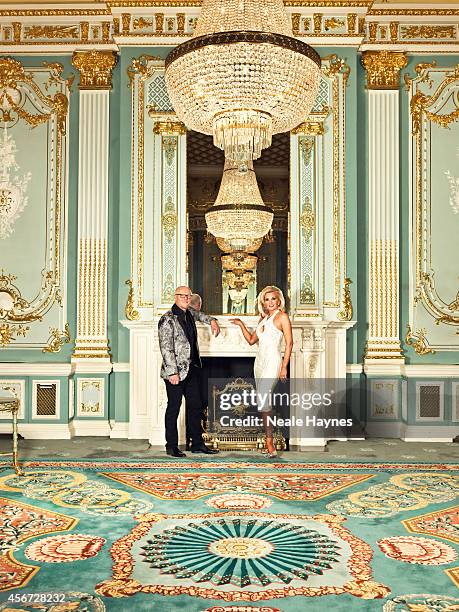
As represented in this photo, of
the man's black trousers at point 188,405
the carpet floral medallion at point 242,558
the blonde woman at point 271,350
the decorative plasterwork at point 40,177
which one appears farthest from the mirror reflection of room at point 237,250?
the carpet floral medallion at point 242,558

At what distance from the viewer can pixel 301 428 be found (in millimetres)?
6254

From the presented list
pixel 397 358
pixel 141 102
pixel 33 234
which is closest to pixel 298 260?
pixel 397 358

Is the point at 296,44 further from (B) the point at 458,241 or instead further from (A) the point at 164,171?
(B) the point at 458,241

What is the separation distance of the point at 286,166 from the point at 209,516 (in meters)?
3.89

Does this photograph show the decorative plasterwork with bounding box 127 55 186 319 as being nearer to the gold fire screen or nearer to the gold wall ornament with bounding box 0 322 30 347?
the gold fire screen

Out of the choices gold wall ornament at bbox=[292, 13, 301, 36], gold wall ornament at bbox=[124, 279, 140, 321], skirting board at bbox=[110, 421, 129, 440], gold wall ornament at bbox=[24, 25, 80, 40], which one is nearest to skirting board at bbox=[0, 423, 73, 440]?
skirting board at bbox=[110, 421, 129, 440]

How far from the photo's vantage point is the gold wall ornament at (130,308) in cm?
663

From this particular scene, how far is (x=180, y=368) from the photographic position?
18.9 feet

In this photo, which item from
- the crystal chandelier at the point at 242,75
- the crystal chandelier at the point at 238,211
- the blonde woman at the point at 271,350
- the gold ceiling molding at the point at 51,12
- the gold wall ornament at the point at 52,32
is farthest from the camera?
the gold wall ornament at the point at 52,32

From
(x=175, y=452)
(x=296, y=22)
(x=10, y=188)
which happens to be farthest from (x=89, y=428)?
(x=296, y=22)

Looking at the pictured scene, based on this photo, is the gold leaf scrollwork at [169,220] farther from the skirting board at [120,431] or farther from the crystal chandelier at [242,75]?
the crystal chandelier at [242,75]

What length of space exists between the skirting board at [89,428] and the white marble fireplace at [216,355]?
0.99 feet

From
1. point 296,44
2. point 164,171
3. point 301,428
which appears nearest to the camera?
point 296,44

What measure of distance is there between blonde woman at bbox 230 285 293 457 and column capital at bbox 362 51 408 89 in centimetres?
265
